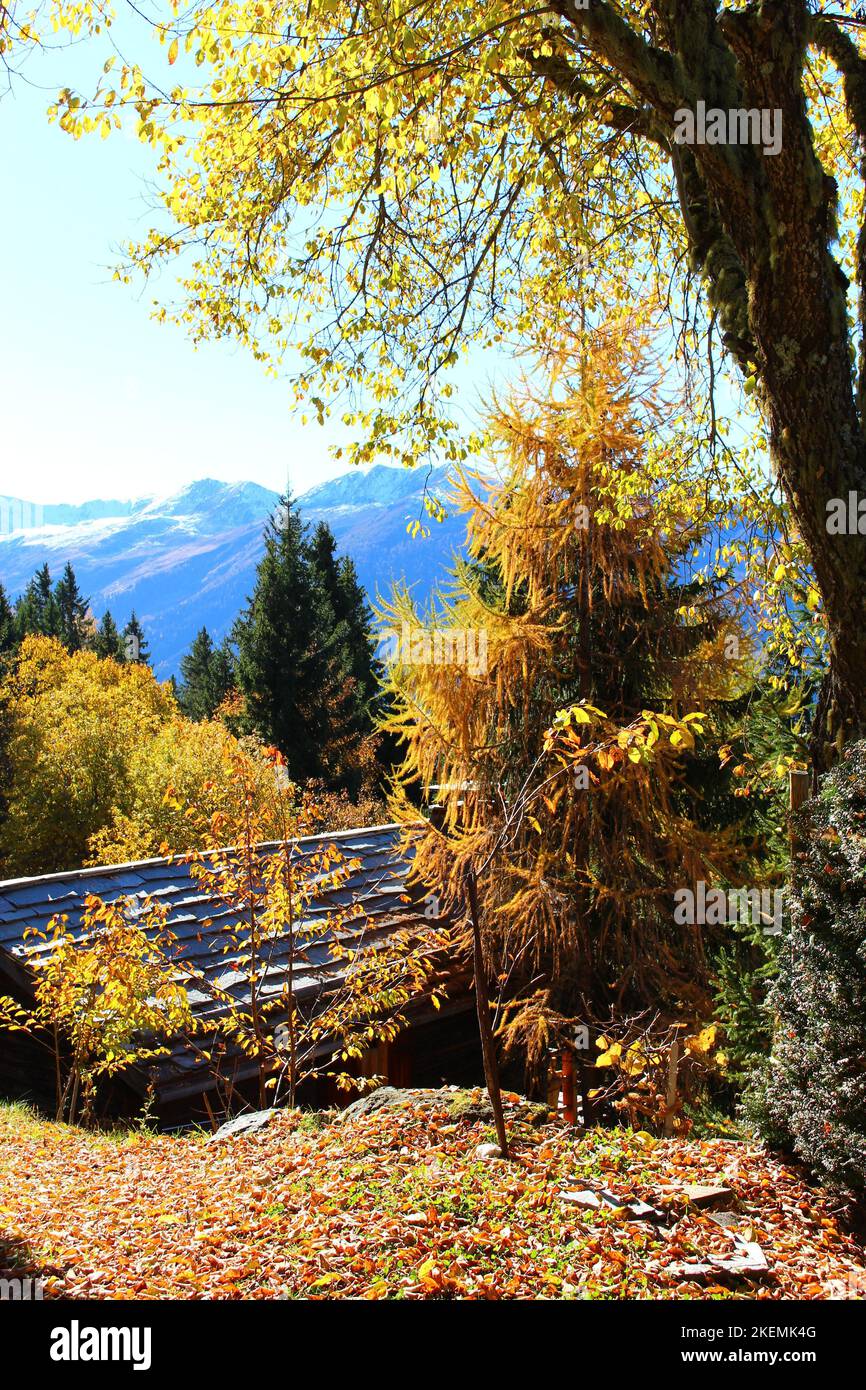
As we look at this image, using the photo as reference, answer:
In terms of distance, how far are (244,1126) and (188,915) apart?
165 inches

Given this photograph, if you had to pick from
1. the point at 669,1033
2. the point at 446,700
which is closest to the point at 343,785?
the point at 446,700

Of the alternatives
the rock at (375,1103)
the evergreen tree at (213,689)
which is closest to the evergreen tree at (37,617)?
the evergreen tree at (213,689)

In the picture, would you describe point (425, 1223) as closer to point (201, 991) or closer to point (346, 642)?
point (201, 991)

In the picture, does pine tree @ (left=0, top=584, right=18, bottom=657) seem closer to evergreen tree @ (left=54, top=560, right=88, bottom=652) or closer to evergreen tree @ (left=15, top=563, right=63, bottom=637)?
evergreen tree @ (left=15, top=563, right=63, bottom=637)

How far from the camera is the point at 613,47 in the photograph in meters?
5.11
